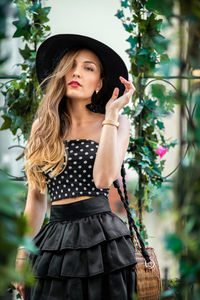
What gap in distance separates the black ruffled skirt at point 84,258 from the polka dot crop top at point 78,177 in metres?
0.05

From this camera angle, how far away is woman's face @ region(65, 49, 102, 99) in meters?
1.88

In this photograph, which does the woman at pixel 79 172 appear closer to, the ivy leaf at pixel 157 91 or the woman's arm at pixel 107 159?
the woman's arm at pixel 107 159

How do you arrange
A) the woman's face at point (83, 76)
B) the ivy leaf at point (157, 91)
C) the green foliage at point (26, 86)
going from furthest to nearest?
the green foliage at point (26, 86)
the woman's face at point (83, 76)
the ivy leaf at point (157, 91)

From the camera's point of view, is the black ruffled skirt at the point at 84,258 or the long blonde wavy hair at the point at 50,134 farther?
the long blonde wavy hair at the point at 50,134

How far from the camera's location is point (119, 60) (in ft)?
6.47

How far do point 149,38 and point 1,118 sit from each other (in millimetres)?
969

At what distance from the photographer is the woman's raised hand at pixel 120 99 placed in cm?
181

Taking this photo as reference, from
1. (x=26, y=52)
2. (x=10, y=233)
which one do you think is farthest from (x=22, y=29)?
(x=10, y=233)

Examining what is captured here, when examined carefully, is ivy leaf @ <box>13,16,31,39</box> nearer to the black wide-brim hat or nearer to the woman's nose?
the black wide-brim hat

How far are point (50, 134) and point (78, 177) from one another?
0.85 feet

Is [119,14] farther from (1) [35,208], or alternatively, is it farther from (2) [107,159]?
(1) [35,208]

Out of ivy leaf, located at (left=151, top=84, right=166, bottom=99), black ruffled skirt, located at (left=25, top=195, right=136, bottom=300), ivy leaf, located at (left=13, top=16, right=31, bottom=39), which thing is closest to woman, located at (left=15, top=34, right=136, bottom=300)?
black ruffled skirt, located at (left=25, top=195, right=136, bottom=300)

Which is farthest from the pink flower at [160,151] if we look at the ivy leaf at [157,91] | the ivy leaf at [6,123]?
the ivy leaf at [157,91]

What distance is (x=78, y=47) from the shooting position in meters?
1.96
